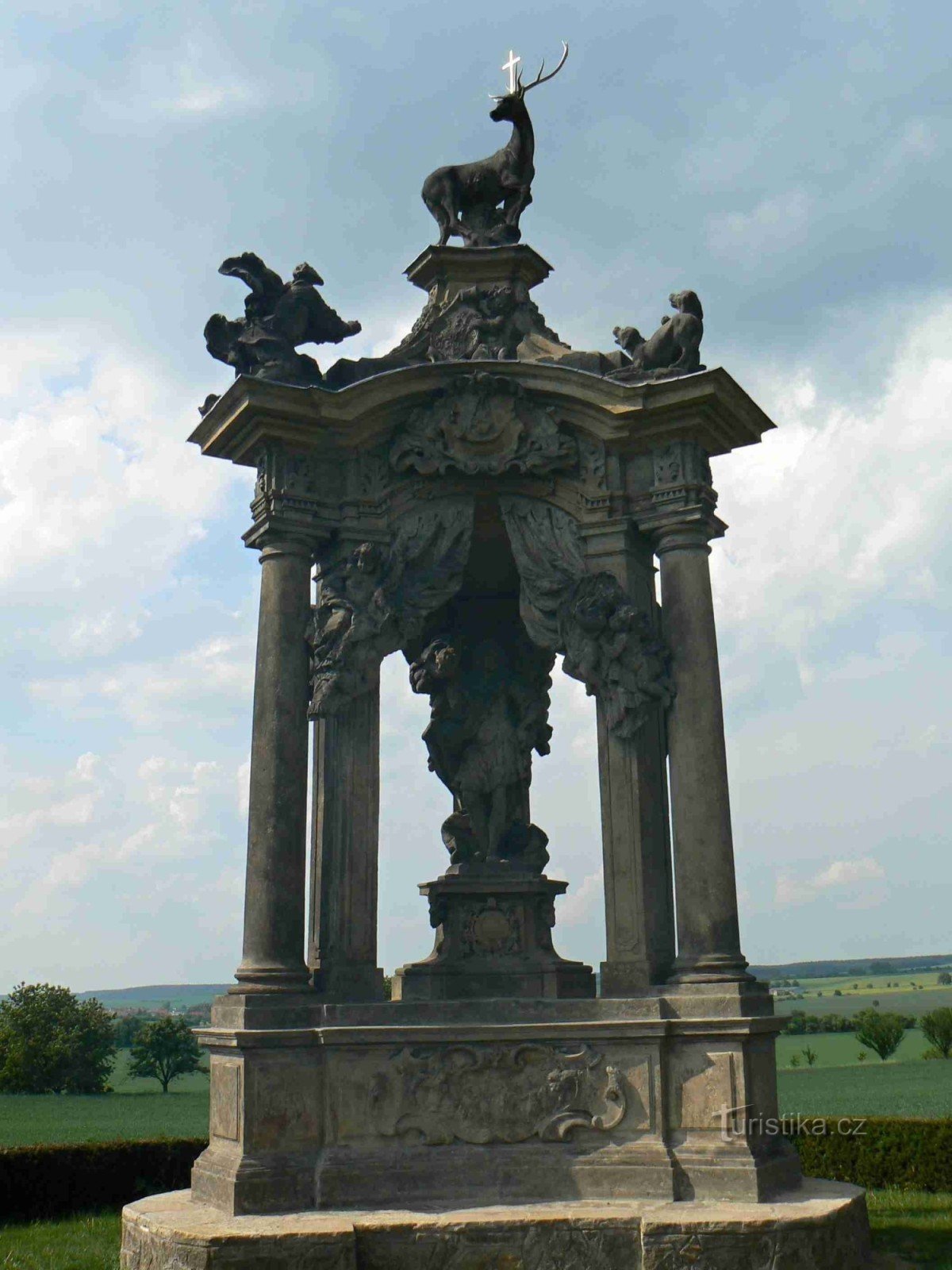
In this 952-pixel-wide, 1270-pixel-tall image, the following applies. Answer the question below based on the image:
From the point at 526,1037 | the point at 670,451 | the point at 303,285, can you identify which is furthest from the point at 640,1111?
the point at 303,285

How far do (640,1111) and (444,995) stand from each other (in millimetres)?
1804

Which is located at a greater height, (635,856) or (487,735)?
(487,735)

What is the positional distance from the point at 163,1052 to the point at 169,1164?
82.8ft

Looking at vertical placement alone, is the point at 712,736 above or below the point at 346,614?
below

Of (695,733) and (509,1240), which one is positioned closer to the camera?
(509,1240)

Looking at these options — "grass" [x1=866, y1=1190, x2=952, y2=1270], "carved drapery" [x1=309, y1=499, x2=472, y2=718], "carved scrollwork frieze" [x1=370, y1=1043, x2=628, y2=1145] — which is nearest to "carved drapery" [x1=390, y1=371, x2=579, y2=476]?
"carved drapery" [x1=309, y1=499, x2=472, y2=718]

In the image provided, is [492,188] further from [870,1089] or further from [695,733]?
[870,1089]

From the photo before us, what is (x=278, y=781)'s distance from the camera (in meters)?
8.51

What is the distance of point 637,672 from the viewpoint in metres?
8.82

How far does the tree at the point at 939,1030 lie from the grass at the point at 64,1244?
78.3 ft

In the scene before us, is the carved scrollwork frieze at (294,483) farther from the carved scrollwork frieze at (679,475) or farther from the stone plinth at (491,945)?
the stone plinth at (491,945)

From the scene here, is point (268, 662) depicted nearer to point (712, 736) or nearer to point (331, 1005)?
point (331, 1005)

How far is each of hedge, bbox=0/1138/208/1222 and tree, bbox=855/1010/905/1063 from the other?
2188cm

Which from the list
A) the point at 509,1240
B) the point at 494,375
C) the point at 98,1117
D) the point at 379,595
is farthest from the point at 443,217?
the point at 98,1117
